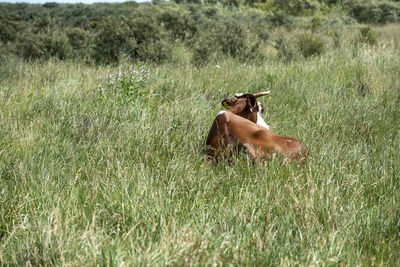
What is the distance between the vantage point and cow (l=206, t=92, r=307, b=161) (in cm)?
299

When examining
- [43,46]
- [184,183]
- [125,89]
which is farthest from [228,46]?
[184,183]

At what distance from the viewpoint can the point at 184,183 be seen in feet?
8.60

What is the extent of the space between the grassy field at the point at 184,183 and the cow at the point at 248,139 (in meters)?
0.12

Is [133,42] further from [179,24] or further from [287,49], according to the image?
[287,49]

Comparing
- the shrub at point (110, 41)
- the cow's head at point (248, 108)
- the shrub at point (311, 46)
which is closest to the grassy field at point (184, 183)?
the cow's head at point (248, 108)

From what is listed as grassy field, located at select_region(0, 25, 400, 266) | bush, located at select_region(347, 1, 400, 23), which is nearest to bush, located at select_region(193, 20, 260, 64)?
grassy field, located at select_region(0, 25, 400, 266)

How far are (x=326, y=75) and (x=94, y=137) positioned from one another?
190 inches

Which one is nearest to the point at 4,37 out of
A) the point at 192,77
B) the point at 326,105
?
the point at 192,77

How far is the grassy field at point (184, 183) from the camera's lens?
5.75 ft

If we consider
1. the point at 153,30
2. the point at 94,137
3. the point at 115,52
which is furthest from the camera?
the point at 153,30

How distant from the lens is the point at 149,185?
8.11 ft

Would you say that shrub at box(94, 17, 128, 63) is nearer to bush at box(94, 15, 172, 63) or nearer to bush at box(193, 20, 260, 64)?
bush at box(94, 15, 172, 63)

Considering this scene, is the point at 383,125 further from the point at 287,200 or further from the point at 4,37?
the point at 4,37

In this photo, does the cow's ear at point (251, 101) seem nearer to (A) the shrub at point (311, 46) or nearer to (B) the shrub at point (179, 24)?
(A) the shrub at point (311, 46)
